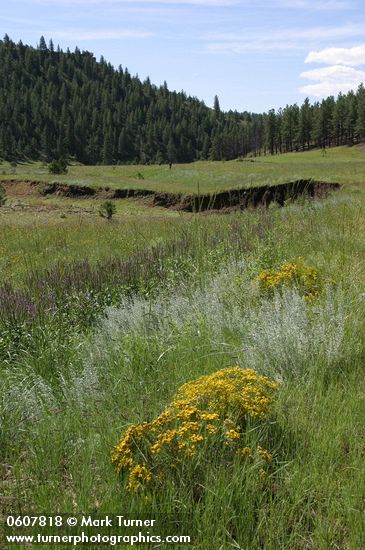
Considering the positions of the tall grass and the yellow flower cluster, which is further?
the yellow flower cluster

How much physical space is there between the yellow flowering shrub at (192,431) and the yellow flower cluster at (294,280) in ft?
7.33

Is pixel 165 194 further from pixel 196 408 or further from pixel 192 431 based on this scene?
pixel 192 431

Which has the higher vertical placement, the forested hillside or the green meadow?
the forested hillside

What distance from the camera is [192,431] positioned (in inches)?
90.0

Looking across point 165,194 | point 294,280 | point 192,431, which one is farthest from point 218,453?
point 165,194

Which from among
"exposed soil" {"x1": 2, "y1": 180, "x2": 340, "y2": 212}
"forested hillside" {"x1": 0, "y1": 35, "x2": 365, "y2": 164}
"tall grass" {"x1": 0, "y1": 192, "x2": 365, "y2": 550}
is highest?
"forested hillside" {"x1": 0, "y1": 35, "x2": 365, "y2": 164}

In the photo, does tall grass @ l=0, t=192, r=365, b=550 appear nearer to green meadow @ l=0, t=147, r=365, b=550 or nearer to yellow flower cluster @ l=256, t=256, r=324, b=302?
green meadow @ l=0, t=147, r=365, b=550

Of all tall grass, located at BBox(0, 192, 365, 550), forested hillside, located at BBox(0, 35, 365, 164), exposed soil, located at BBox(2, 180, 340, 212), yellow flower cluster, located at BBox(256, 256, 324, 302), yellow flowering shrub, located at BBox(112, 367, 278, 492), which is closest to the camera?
tall grass, located at BBox(0, 192, 365, 550)

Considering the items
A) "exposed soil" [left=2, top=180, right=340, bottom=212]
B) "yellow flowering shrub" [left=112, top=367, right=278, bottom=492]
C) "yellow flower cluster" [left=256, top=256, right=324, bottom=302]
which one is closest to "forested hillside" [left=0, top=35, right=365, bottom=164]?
"exposed soil" [left=2, top=180, right=340, bottom=212]

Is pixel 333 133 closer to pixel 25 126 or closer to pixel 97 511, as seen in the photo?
pixel 25 126

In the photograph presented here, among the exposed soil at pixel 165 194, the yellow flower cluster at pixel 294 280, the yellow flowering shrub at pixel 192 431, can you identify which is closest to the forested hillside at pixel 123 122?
the exposed soil at pixel 165 194

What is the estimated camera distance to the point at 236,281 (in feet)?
16.8

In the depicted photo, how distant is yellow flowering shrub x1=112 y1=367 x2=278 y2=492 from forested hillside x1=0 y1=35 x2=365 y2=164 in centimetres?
10919

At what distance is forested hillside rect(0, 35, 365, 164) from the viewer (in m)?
115
